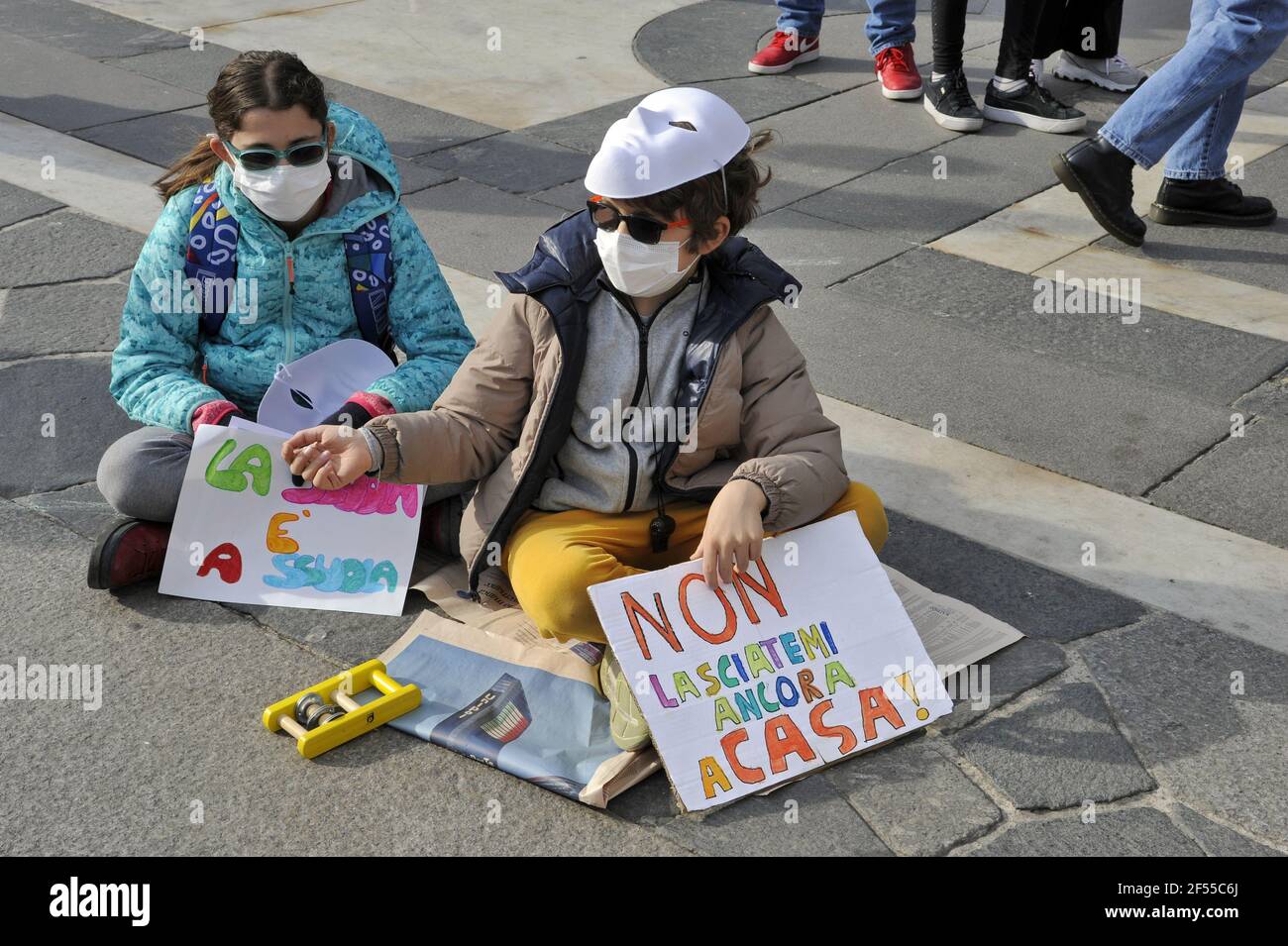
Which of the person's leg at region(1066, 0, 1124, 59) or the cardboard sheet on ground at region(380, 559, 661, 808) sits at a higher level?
the person's leg at region(1066, 0, 1124, 59)

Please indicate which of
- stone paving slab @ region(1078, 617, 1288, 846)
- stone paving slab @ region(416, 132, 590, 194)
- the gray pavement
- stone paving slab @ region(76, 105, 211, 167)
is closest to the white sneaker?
the gray pavement

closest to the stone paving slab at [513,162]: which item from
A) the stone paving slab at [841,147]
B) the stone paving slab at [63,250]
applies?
the stone paving slab at [841,147]

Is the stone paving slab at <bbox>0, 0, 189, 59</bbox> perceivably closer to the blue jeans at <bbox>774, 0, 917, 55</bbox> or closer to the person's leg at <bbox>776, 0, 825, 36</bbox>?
the person's leg at <bbox>776, 0, 825, 36</bbox>

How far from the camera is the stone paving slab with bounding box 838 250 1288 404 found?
4176 millimetres

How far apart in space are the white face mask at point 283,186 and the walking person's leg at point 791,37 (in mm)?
3953

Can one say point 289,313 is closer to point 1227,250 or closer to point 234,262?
point 234,262

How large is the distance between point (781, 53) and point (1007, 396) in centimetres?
325

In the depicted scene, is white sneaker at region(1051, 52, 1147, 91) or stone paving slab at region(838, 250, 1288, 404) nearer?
stone paving slab at region(838, 250, 1288, 404)

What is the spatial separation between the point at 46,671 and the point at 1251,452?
295 cm

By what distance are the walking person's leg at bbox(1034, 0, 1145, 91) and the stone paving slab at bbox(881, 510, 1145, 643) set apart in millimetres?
3697

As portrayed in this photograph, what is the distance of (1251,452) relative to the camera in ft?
12.3

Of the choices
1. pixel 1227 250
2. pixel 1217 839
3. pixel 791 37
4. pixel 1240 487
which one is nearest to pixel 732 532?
pixel 1217 839

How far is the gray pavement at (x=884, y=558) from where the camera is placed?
2.49 metres

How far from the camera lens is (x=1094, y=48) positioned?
6559mm
